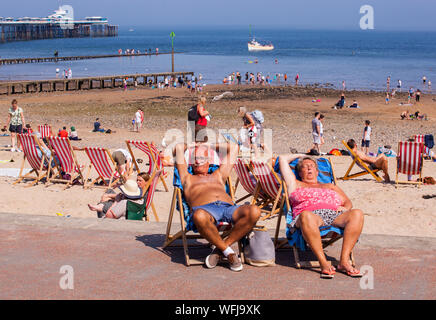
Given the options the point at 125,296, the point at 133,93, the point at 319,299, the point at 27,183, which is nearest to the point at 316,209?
the point at 319,299

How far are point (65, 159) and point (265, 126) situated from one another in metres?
13.3

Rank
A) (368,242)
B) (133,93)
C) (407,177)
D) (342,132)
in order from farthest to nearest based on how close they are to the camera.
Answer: (133,93)
(342,132)
(407,177)
(368,242)

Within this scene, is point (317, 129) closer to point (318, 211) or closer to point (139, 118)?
point (139, 118)

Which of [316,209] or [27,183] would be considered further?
[27,183]

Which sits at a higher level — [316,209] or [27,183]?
[316,209]

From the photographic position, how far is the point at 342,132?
2145cm

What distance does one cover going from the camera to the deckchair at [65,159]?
10.2 metres

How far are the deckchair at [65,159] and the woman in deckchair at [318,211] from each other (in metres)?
5.37

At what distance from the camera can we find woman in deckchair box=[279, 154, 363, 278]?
4734 mm

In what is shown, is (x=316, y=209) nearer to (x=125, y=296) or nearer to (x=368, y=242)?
(x=368, y=242)

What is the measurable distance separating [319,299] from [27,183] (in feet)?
24.8

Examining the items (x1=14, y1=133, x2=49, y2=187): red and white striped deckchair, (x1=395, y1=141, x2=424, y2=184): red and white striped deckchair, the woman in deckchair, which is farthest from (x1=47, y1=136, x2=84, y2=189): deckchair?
(x1=395, y1=141, x2=424, y2=184): red and white striped deckchair

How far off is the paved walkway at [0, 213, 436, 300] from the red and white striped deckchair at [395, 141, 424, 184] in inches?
205

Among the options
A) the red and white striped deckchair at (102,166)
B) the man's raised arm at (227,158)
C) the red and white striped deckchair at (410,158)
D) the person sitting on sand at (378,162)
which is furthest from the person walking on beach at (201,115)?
the man's raised arm at (227,158)
